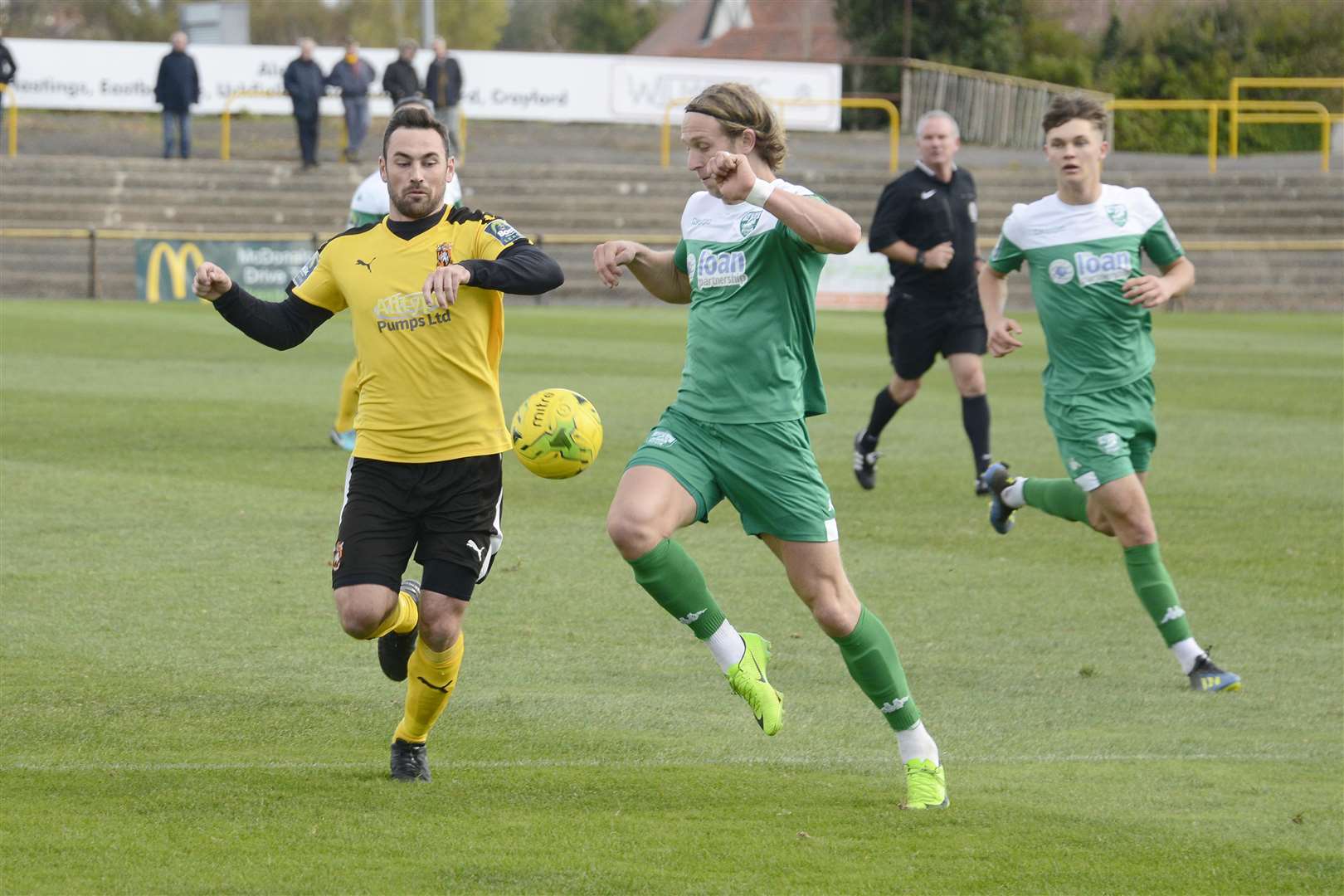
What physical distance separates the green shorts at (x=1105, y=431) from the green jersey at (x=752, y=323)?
2.23 m

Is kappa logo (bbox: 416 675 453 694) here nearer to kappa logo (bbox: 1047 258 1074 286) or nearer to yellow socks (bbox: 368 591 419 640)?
yellow socks (bbox: 368 591 419 640)

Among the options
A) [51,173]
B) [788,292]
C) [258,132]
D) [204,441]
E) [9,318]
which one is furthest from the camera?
[258,132]

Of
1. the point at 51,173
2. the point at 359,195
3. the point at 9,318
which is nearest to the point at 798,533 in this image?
the point at 359,195

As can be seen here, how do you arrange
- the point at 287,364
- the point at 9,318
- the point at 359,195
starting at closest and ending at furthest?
the point at 359,195 → the point at 287,364 → the point at 9,318

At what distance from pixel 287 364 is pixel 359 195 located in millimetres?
7829

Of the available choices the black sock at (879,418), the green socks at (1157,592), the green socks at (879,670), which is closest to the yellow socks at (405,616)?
the green socks at (879,670)

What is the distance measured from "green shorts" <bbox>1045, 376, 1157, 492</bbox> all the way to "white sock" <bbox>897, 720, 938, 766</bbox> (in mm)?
2363

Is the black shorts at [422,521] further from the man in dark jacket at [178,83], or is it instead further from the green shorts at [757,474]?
the man in dark jacket at [178,83]

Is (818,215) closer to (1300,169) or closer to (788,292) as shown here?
(788,292)

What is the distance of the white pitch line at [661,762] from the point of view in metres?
5.65

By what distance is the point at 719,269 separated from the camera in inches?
226

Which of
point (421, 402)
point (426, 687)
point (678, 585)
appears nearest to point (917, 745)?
point (678, 585)

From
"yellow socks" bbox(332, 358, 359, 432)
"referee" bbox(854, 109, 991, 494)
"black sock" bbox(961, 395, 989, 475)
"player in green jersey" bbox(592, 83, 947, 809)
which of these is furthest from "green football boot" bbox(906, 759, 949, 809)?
"black sock" bbox(961, 395, 989, 475)

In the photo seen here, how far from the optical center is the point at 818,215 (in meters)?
5.29
